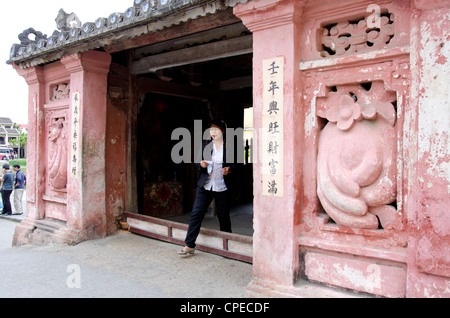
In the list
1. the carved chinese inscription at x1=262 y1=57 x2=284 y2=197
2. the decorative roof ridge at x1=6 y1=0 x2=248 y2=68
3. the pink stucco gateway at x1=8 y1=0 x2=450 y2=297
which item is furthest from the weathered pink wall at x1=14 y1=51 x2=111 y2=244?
the carved chinese inscription at x1=262 y1=57 x2=284 y2=197

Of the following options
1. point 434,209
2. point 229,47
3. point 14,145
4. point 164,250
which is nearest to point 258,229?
point 434,209

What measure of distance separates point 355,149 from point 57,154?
17.7 feet

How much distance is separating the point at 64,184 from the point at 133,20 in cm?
342

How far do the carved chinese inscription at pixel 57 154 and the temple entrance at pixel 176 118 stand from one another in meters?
1.35

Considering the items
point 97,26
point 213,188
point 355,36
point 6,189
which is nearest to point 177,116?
point 97,26

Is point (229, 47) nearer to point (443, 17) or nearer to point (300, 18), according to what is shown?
point (300, 18)

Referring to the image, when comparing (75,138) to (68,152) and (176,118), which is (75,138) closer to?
(68,152)

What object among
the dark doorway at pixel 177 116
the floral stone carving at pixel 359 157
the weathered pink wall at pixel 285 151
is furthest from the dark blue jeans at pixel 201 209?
the dark doorway at pixel 177 116

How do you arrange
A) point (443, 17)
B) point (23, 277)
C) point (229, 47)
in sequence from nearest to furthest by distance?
1. point (443, 17)
2. point (23, 277)
3. point (229, 47)

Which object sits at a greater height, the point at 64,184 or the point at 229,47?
the point at 229,47

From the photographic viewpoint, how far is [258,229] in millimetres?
3504

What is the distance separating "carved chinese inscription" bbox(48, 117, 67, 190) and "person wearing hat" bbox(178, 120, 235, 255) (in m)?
2.94

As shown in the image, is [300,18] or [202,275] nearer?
[300,18]
